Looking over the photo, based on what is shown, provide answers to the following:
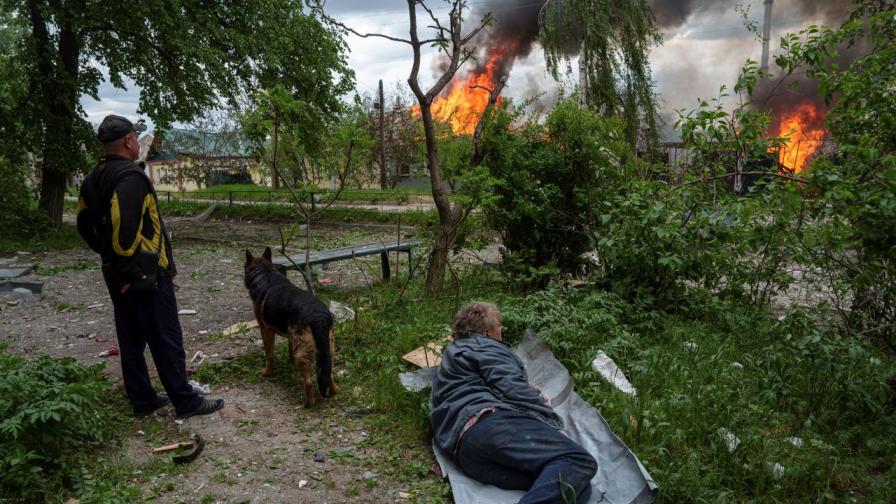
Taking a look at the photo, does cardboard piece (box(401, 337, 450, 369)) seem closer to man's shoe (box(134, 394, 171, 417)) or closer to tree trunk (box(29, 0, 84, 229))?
man's shoe (box(134, 394, 171, 417))

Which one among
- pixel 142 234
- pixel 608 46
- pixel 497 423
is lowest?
pixel 497 423

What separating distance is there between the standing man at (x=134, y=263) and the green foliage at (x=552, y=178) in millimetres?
4347

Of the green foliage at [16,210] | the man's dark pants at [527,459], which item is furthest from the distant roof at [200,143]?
the man's dark pants at [527,459]

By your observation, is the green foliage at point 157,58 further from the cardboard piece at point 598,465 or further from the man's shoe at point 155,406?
the cardboard piece at point 598,465

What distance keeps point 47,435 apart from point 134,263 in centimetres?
116

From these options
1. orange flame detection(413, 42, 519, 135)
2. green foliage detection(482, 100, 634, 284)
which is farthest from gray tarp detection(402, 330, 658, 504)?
orange flame detection(413, 42, 519, 135)

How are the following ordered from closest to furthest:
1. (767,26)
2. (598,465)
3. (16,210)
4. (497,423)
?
(497,423) → (598,465) → (16,210) → (767,26)

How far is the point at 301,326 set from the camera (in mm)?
4480

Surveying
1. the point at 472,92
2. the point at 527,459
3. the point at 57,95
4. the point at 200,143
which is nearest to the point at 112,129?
the point at 527,459

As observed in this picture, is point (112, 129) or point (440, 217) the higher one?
point (112, 129)

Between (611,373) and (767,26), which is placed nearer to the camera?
(611,373)

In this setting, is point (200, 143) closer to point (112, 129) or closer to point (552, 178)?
point (552, 178)

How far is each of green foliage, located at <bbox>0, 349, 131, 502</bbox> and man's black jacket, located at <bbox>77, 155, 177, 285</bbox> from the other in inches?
30.7

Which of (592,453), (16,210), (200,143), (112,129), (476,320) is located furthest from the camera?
(200,143)
